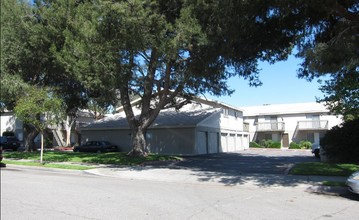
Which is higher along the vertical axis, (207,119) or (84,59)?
(84,59)

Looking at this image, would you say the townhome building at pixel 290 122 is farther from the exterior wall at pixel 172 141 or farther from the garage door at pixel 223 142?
the exterior wall at pixel 172 141

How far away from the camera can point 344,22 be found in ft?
51.2

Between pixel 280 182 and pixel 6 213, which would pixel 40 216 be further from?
pixel 280 182

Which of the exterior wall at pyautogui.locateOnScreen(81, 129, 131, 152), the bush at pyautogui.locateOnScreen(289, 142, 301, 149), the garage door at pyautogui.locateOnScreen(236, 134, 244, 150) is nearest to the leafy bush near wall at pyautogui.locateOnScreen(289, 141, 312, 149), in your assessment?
the bush at pyautogui.locateOnScreen(289, 142, 301, 149)

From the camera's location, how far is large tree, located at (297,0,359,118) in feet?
46.3

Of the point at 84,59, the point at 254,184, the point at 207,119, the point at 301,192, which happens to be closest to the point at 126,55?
the point at 84,59

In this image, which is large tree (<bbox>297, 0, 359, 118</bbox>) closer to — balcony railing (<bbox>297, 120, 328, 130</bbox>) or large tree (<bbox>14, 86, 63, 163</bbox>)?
large tree (<bbox>14, 86, 63, 163</bbox>)

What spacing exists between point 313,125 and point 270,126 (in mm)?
5844

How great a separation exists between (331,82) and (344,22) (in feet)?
9.64

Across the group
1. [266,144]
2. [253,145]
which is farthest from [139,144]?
[266,144]

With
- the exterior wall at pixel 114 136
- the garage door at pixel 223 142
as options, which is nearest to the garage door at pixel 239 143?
the garage door at pixel 223 142

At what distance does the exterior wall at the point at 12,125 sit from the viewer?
53656 mm

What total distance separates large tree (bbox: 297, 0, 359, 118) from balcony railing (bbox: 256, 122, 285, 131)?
33535 millimetres

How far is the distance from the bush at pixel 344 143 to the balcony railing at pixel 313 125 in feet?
92.3
